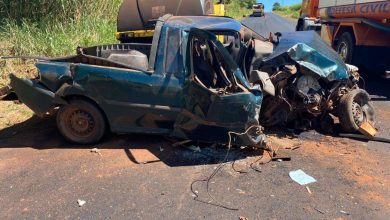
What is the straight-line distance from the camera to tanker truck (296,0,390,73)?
910 cm

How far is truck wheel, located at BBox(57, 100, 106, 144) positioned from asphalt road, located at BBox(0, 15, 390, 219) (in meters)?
0.16

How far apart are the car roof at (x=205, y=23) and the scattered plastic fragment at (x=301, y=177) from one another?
2.13m

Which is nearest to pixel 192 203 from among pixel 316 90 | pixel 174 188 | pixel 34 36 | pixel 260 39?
pixel 174 188

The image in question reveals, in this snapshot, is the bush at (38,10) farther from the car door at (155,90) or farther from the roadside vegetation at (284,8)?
the roadside vegetation at (284,8)

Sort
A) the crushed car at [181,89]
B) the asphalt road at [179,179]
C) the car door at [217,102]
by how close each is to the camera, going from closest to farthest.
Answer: the asphalt road at [179,179]
the car door at [217,102]
the crushed car at [181,89]

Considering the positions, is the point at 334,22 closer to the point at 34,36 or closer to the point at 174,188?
the point at 34,36

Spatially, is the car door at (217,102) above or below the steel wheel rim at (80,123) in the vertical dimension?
above

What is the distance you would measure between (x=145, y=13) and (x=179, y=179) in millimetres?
5331

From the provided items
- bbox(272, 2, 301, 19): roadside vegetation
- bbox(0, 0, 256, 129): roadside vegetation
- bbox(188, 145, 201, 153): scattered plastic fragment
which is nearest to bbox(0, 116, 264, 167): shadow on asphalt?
bbox(188, 145, 201, 153): scattered plastic fragment

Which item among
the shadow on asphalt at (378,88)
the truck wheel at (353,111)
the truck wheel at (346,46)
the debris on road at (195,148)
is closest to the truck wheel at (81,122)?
the debris on road at (195,148)

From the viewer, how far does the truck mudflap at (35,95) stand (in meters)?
5.49

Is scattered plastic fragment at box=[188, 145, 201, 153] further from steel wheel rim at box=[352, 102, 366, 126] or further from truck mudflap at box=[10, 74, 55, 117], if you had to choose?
steel wheel rim at box=[352, 102, 366, 126]

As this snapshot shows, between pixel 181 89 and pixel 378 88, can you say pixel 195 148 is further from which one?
pixel 378 88

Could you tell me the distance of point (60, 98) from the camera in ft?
17.9
